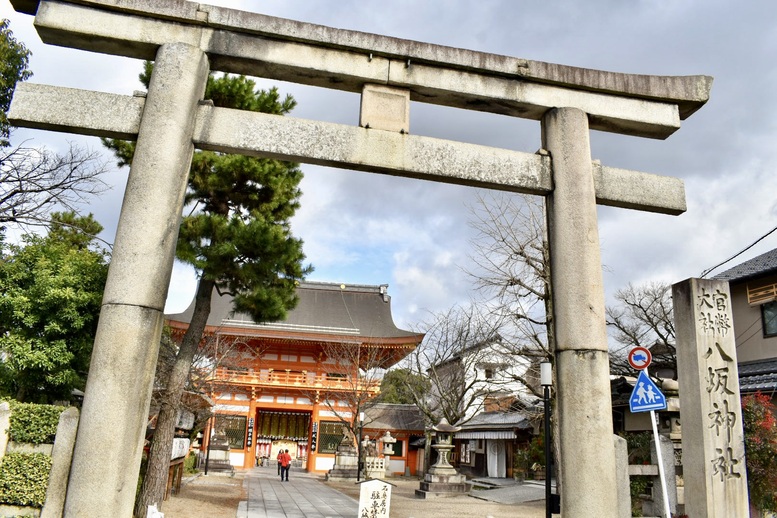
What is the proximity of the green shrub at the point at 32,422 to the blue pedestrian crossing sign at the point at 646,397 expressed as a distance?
7.78 metres

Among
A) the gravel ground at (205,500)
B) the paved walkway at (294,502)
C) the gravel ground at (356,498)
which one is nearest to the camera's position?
the gravel ground at (205,500)

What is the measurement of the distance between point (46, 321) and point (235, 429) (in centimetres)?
2162

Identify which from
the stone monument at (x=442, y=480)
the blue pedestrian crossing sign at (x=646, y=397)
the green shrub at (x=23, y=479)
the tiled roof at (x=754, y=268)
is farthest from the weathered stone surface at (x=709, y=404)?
the stone monument at (x=442, y=480)

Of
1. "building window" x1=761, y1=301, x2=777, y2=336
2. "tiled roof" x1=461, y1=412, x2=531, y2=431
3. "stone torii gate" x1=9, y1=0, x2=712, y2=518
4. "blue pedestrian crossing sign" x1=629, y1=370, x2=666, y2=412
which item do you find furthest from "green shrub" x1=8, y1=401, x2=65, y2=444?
"tiled roof" x1=461, y1=412, x2=531, y2=431

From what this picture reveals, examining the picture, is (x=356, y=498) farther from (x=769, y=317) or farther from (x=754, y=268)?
(x=754, y=268)

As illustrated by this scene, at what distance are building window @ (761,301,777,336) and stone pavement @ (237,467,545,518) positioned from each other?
9.28 meters

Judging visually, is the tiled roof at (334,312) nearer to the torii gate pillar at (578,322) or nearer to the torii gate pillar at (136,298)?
the torii gate pillar at (578,322)

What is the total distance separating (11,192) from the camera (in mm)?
11289

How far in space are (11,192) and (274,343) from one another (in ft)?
66.3

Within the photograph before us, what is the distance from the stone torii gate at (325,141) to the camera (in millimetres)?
4574

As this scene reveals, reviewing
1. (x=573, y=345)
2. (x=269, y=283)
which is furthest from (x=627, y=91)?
(x=269, y=283)

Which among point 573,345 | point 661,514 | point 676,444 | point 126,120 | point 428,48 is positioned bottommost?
point 661,514

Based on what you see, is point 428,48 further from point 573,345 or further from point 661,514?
point 661,514

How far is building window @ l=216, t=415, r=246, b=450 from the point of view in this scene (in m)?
29.4
